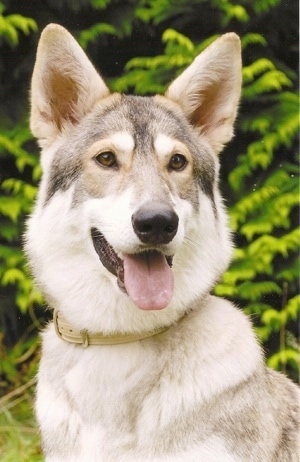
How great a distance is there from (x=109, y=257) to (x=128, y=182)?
32cm

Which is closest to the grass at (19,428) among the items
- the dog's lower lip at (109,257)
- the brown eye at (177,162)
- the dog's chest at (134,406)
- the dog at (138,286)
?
the dog at (138,286)

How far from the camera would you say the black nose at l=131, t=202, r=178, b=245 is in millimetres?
3170

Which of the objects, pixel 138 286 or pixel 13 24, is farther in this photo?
pixel 13 24

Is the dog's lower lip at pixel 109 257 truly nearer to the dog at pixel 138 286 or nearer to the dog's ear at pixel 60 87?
the dog at pixel 138 286

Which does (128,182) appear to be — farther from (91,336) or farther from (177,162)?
(91,336)

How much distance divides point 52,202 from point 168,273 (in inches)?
25.7

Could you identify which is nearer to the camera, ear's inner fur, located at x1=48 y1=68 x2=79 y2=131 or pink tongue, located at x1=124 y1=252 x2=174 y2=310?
pink tongue, located at x1=124 y1=252 x2=174 y2=310

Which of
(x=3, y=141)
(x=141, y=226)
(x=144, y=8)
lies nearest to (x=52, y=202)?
(x=141, y=226)

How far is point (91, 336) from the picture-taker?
353 centimetres

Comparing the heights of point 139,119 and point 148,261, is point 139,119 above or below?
above

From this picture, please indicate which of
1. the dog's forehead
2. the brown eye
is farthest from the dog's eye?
the brown eye

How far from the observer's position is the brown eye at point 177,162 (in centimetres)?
358

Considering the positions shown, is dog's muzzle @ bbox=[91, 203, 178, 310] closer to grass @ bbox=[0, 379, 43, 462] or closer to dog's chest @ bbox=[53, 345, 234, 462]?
dog's chest @ bbox=[53, 345, 234, 462]

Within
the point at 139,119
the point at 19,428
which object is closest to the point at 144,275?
the point at 139,119
